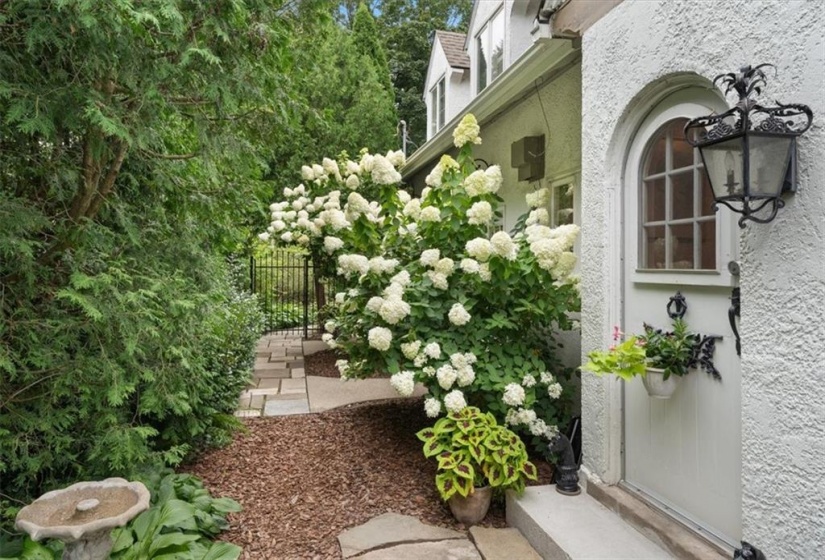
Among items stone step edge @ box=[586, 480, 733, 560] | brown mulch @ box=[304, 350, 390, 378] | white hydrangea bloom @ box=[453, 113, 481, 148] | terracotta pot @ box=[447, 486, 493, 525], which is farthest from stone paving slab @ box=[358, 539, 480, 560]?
brown mulch @ box=[304, 350, 390, 378]

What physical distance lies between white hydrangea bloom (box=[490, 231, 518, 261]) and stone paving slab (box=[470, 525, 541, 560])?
189 centimetres

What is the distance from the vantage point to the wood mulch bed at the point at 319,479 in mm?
3480

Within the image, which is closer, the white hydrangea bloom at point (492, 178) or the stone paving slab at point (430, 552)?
the stone paving slab at point (430, 552)

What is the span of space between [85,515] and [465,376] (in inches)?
96.1

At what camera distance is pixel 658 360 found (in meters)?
2.88

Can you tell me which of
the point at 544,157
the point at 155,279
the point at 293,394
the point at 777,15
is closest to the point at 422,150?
the point at 544,157

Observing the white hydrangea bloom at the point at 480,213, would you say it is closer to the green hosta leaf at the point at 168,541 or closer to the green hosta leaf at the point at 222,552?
the green hosta leaf at the point at 222,552

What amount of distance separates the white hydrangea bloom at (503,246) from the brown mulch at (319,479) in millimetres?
1711

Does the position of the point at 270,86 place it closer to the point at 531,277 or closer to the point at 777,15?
the point at 531,277

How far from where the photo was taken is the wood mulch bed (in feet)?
11.4

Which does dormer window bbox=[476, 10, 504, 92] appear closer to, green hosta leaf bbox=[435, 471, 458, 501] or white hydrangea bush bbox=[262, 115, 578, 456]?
white hydrangea bush bbox=[262, 115, 578, 456]

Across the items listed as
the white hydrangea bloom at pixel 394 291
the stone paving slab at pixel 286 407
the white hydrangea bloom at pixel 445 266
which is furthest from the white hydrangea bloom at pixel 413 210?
the stone paving slab at pixel 286 407

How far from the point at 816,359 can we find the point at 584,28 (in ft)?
8.96

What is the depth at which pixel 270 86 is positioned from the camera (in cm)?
374
